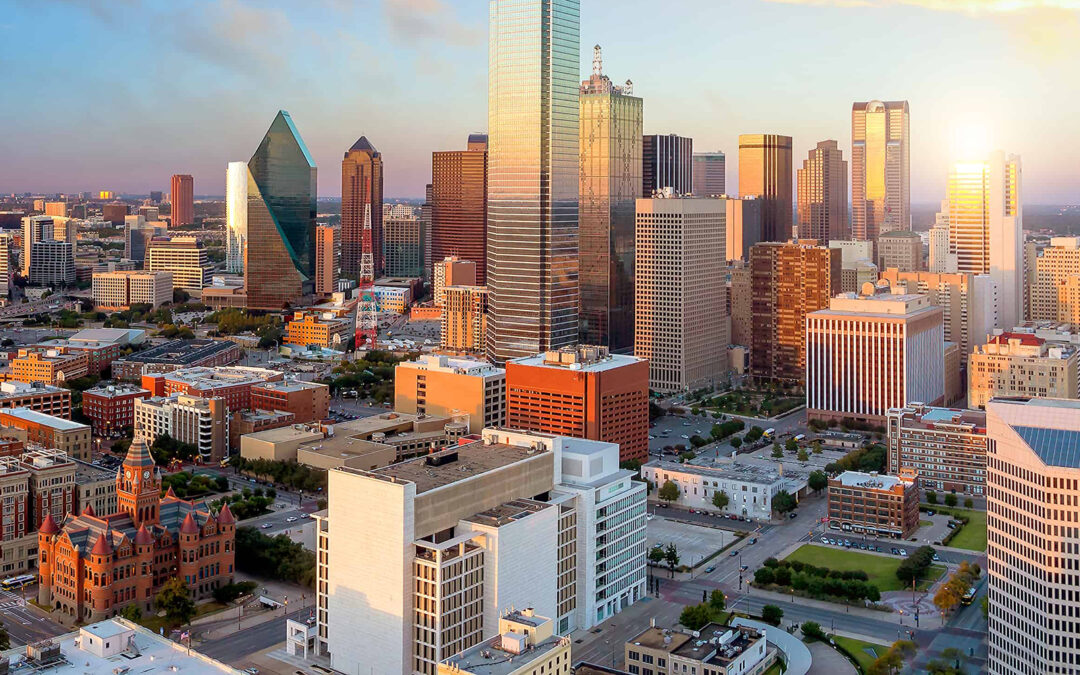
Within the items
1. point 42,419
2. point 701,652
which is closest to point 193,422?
point 42,419

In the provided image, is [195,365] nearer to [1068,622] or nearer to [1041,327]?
[1041,327]

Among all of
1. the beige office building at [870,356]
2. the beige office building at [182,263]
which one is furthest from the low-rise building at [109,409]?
the beige office building at [182,263]

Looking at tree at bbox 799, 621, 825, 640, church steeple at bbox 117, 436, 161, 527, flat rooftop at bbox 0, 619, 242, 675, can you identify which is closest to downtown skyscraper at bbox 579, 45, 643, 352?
church steeple at bbox 117, 436, 161, 527

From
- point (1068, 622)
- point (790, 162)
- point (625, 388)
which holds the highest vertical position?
point (790, 162)

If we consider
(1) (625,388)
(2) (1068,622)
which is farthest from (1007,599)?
(1) (625,388)

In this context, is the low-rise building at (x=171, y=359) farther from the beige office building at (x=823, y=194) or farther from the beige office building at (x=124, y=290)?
the beige office building at (x=823, y=194)

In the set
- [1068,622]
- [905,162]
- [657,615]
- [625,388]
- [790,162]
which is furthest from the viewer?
[905,162]
